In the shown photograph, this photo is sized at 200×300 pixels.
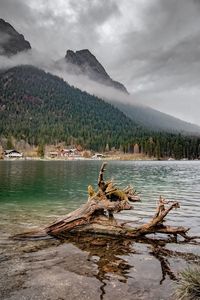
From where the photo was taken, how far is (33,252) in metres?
18.7

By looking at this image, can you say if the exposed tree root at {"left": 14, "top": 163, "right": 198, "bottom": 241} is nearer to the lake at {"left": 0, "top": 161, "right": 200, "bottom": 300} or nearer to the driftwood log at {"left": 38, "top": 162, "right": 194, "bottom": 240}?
the driftwood log at {"left": 38, "top": 162, "right": 194, "bottom": 240}

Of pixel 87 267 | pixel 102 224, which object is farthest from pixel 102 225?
pixel 87 267

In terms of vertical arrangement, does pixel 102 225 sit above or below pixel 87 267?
above

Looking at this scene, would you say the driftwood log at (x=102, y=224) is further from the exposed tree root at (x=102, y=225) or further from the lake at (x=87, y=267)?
the lake at (x=87, y=267)

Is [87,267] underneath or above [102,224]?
underneath

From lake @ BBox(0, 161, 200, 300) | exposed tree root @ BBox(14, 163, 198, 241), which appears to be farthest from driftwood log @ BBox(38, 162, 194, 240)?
lake @ BBox(0, 161, 200, 300)

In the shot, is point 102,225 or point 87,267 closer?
point 87,267

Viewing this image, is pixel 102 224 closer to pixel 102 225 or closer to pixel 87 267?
pixel 102 225

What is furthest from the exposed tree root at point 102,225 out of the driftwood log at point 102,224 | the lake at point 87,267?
the lake at point 87,267

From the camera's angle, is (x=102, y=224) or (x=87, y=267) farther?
(x=102, y=224)

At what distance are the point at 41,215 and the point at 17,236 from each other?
30.1 feet

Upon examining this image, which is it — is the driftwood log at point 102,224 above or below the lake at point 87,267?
above

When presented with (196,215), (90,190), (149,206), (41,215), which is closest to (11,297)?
(90,190)

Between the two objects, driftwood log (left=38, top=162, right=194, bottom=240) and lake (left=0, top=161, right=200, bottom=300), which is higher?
driftwood log (left=38, top=162, right=194, bottom=240)
